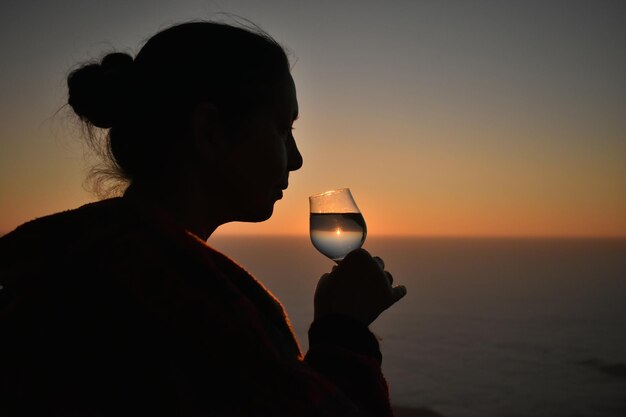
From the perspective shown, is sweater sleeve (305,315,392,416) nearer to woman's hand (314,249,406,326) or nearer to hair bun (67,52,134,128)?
woman's hand (314,249,406,326)

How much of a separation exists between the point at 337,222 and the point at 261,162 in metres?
0.84

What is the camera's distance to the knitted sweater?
104cm

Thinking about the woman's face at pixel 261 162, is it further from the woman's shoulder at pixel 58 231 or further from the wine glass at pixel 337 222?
the wine glass at pixel 337 222

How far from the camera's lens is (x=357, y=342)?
154cm

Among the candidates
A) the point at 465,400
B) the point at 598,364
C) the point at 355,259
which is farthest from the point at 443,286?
the point at 355,259

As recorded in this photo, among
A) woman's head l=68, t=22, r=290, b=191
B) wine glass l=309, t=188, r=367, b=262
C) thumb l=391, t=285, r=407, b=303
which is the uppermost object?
woman's head l=68, t=22, r=290, b=191

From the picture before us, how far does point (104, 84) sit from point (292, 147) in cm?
68

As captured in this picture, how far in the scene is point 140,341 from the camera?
106cm

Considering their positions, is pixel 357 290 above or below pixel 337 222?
below

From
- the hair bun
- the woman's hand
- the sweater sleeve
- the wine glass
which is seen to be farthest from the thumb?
the hair bun

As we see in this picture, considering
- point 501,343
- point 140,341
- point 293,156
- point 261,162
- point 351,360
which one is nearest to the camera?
point 140,341

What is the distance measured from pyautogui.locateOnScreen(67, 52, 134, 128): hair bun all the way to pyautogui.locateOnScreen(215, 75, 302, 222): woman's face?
17.1 inches

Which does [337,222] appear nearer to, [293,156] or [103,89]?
[293,156]

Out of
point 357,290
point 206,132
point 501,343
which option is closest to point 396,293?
point 357,290
